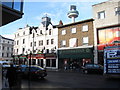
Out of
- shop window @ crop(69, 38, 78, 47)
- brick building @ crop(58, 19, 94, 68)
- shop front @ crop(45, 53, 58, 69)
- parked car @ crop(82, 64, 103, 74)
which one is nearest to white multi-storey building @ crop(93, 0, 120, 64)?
brick building @ crop(58, 19, 94, 68)

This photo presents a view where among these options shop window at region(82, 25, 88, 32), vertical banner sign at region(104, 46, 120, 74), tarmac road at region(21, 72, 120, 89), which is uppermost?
shop window at region(82, 25, 88, 32)

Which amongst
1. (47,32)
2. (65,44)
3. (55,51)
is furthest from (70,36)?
(47,32)

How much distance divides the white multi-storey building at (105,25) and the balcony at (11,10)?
18.6 meters

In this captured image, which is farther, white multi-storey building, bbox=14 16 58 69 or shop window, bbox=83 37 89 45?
white multi-storey building, bbox=14 16 58 69

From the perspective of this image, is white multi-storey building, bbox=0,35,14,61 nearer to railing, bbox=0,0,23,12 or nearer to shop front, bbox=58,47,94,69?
shop front, bbox=58,47,94,69

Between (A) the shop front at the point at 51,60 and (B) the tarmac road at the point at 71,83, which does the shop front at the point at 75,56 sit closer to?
(A) the shop front at the point at 51,60

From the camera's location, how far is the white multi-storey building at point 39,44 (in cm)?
3609

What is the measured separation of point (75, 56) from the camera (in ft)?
102

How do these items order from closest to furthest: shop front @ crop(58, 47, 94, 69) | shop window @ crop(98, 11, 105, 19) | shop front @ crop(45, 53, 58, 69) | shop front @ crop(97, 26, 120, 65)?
shop front @ crop(97, 26, 120, 65)
shop window @ crop(98, 11, 105, 19)
shop front @ crop(58, 47, 94, 69)
shop front @ crop(45, 53, 58, 69)

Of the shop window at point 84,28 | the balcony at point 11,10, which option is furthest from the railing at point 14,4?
the shop window at point 84,28

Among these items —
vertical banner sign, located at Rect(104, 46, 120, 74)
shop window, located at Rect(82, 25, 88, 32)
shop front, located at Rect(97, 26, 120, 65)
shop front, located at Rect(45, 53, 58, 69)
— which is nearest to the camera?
vertical banner sign, located at Rect(104, 46, 120, 74)

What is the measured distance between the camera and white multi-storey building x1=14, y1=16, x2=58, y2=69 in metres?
36.1

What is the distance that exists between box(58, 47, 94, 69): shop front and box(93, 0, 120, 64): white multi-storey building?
152 cm

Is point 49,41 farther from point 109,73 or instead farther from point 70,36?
point 109,73
